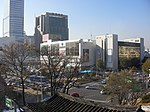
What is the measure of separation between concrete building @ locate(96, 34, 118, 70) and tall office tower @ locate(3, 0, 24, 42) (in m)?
72.3

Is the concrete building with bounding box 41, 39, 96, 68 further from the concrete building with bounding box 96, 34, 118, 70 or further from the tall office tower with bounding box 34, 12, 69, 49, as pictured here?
the tall office tower with bounding box 34, 12, 69, 49

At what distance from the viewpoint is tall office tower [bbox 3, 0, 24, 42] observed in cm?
13800

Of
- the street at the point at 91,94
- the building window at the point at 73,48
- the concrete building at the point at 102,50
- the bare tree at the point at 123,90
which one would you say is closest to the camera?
the bare tree at the point at 123,90

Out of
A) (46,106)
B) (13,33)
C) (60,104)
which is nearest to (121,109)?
(60,104)

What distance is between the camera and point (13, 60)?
2442 centimetres

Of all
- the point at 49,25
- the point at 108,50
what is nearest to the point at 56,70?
the point at 108,50

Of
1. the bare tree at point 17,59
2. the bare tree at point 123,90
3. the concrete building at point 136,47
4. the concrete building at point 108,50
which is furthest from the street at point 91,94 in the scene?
the concrete building at point 136,47

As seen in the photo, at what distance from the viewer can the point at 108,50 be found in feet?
246

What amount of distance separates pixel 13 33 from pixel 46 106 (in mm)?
134588

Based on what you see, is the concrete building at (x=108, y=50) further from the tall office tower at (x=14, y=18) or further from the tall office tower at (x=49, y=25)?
the tall office tower at (x=14, y=18)

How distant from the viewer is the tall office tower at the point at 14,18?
453ft

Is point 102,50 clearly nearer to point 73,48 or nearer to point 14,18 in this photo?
point 73,48

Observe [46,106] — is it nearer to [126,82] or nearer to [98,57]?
[126,82]

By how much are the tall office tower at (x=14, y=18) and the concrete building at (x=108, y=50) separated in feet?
237
